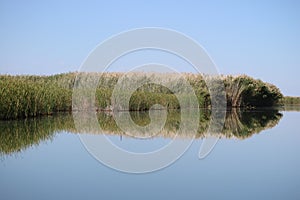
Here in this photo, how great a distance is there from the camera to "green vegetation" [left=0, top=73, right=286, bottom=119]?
30.4ft

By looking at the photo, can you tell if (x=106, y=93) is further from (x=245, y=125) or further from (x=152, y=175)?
(x=152, y=175)

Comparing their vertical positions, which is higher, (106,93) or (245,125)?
(106,93)

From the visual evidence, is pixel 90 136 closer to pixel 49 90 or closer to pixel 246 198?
pixel 246 198

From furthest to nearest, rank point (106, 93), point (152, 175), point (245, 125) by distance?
point (106, 93)
point (245, 125)
point (152, 175)

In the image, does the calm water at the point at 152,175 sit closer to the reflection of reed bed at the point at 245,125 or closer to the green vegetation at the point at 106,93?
the reflection of reed bed at the point at 245,125

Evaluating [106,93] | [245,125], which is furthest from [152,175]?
[106,93]

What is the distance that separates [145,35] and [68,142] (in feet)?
16.7

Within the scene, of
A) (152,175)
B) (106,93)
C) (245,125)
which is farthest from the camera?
(106,93)

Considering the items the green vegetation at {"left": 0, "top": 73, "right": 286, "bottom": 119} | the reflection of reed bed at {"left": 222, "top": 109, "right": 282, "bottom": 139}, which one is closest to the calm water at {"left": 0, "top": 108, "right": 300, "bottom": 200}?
the reflection of reed bed at {"left": 222, "top": 109, "right": 282, "bottom": 139}

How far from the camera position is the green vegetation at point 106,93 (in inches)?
365

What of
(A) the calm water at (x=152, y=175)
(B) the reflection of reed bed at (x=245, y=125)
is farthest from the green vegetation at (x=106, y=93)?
(B) the reflection of reed bed at (x=245, y=125)

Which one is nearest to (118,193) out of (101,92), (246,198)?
(246,198)

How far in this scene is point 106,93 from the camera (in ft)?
47.7

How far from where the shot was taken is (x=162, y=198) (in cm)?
240
